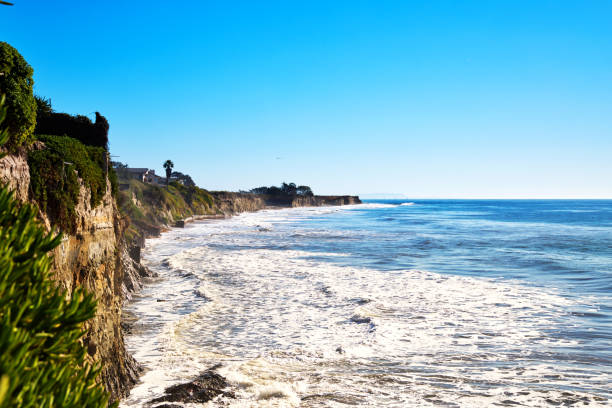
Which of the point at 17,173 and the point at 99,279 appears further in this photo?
the point at 99,279

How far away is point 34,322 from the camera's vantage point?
3014 mm

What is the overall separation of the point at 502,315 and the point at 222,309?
9.61 metres

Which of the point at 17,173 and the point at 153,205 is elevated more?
the point at 17,173

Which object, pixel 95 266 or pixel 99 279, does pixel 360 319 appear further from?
pixel 95 266

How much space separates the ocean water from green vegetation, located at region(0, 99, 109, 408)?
5.63m

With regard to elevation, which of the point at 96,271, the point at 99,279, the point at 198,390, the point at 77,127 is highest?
the point at 77,127

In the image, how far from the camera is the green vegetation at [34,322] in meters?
2.62

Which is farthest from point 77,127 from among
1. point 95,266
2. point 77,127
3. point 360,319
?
point 360,319

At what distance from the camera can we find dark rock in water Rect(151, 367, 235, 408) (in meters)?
8.15

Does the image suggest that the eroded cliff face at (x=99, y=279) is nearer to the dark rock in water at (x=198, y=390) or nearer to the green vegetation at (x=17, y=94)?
the dark rock in water at (x=198, y=390)

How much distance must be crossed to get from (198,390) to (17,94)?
6.20 m

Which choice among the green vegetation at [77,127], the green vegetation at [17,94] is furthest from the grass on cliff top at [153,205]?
the green vegetation at [17,94]

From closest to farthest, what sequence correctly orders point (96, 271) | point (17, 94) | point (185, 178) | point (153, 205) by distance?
point (17, 94) < point (96, 271) < point (153, 205) < point (185, 178)

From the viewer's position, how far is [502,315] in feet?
47.5
